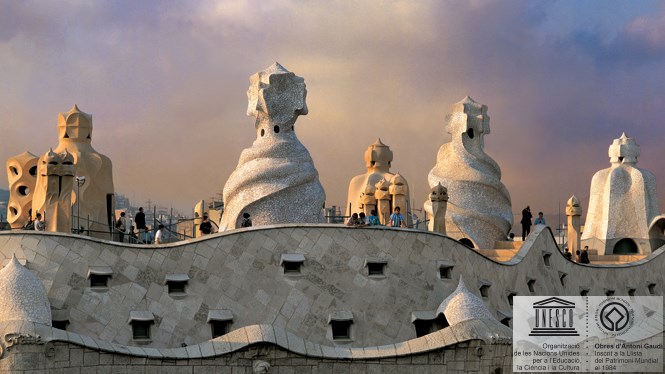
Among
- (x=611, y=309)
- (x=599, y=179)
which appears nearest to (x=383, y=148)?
(x=599, y=179)

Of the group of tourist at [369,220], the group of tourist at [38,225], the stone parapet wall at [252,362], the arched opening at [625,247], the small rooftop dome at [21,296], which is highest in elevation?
the arched opening at [625,247]

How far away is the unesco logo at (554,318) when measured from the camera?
18.7 m

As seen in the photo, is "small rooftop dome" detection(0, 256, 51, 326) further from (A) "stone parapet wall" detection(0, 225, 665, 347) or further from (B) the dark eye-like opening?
(B) the dark eye-like opening

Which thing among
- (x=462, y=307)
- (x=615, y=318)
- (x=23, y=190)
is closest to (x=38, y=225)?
(x=462, y=307)

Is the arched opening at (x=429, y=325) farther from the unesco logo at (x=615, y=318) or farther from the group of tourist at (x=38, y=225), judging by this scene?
the group of tourist at (x=38, y=225)

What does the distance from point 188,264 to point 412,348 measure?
378cm

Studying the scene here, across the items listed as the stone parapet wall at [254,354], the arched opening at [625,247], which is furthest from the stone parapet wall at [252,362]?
the arched opening at [625,247]

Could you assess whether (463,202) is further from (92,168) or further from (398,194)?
(92,168)

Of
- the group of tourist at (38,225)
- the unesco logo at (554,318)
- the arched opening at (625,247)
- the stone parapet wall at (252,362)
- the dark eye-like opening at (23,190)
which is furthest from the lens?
the arched opening at (625,247)

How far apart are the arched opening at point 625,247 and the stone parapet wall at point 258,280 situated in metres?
11.2

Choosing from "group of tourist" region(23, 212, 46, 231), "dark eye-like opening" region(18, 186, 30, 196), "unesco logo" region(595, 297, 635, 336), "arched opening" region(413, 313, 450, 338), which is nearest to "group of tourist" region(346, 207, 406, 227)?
"arched opening" region(413, 313, 450, 338)

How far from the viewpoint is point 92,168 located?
2441 centimetres

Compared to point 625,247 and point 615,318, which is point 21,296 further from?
point 625,247

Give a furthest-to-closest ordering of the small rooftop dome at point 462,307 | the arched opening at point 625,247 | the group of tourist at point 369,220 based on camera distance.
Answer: the arched opening at point 625,247, the group of tourist at point 369,220, the small rooftop dome at point 462,307
